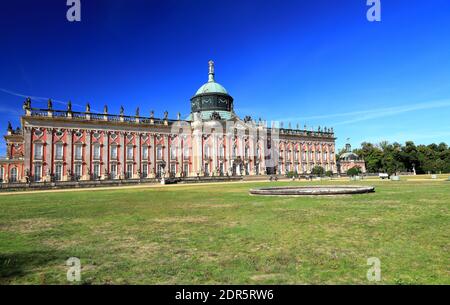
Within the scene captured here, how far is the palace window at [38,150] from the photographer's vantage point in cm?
5075

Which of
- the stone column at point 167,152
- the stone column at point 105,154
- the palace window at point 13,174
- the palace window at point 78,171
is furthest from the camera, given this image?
the stone column at point 167,152

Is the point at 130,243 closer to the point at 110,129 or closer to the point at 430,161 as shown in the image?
the point at 110,129

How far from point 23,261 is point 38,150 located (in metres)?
52.7

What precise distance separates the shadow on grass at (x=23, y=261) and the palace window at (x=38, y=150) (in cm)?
5167

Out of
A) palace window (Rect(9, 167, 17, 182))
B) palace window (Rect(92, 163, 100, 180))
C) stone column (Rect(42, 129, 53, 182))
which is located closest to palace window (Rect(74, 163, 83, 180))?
palace window (Rect(92, 163, 100, 180))

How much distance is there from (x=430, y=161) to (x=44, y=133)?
320ft

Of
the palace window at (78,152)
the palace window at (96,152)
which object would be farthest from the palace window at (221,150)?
the palace window at (78,152)

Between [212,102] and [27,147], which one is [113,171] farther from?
[212,102]

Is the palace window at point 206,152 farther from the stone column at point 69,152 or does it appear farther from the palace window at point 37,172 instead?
the palace window at point 37,172

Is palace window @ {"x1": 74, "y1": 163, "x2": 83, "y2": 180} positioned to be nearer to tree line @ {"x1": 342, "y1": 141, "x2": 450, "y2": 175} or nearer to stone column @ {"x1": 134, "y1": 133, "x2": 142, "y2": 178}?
stone column @ {"x1": 134, "y1": 133, "x2": 142, "y2": 178}

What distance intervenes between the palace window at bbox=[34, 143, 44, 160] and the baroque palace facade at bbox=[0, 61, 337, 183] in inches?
1.7

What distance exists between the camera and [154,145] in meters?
63.0

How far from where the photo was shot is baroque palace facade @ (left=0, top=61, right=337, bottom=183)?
169ft
